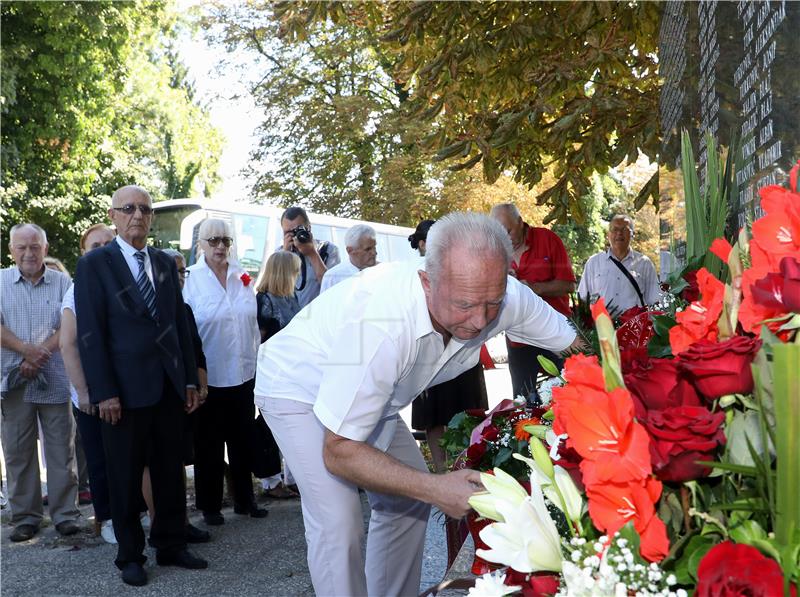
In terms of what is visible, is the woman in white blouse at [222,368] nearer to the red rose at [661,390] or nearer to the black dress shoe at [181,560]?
the black dress shoe at [181,560]

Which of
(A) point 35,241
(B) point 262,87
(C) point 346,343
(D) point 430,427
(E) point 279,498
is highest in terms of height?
(B) point 262,87

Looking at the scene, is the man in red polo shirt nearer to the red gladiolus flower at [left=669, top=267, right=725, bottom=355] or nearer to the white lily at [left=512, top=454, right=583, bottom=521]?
the red gladiolus flower at [left=669, top=267, right=725, bottom=355]

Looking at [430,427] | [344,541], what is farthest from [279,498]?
[344,541]

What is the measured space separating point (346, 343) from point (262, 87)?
1244cm

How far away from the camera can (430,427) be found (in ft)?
21.8

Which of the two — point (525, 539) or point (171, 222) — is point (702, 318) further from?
point (171, 222)

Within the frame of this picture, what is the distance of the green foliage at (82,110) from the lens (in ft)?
61.3

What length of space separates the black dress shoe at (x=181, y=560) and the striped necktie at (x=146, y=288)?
1.35 meters

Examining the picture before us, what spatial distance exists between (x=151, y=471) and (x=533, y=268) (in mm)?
2793

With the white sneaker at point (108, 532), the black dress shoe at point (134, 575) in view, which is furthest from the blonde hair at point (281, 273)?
the black dress shoe at point (134, 575)

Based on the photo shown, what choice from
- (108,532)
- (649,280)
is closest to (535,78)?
(649,280)

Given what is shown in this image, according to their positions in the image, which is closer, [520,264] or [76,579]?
[76,579]

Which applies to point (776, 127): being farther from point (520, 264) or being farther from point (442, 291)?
point (520, 264)

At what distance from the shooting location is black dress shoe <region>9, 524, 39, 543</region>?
5996 mm
